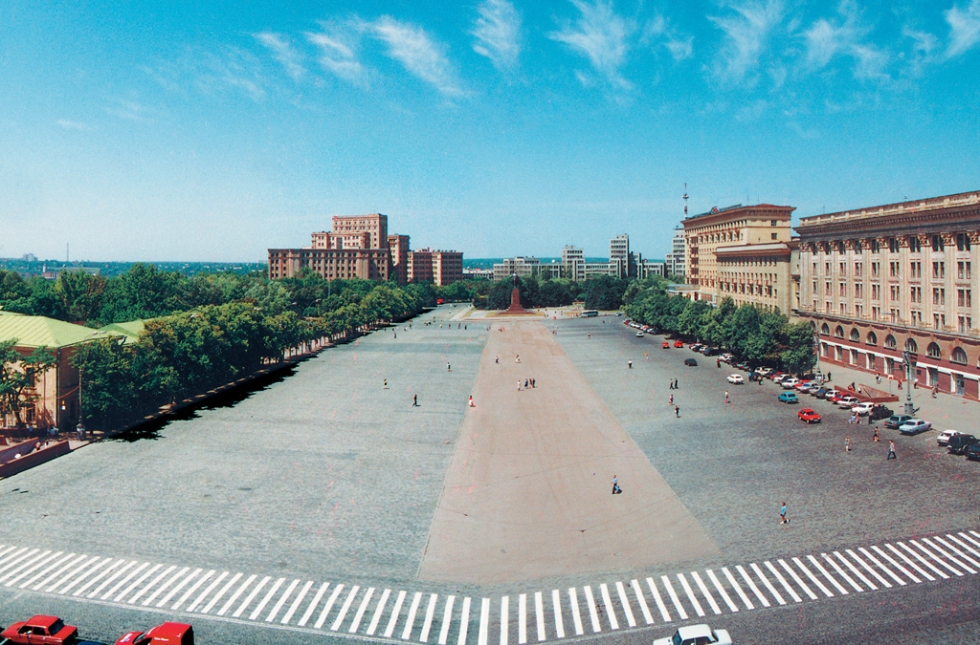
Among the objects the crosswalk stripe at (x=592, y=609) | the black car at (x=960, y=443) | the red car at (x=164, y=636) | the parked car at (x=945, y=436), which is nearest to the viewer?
the red car at (x=164, y=636)

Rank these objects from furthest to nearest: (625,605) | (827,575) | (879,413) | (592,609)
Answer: (879,413) → (827,575) → (625,605) → (592,609)

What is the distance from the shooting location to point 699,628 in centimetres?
2052

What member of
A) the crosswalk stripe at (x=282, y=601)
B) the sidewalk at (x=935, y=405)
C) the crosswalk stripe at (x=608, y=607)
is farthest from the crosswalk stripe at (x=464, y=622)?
the sidewalk at (x=935, y=405)

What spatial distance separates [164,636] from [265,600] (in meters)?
4.08

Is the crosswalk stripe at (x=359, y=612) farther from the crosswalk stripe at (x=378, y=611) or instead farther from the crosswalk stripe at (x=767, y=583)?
the crosswalk stripe at (x=767, y=583)

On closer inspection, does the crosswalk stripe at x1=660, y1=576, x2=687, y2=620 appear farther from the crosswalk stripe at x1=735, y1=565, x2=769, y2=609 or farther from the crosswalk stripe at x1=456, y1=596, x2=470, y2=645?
the crosswalk stripe at x1=456, y1=596, x2=470, y2=645

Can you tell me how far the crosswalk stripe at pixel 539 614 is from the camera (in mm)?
21703

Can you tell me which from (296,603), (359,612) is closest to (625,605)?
(359,612)

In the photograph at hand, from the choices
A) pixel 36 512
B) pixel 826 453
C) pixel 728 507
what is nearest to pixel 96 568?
pixel 36 512

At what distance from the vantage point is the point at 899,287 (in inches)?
2687

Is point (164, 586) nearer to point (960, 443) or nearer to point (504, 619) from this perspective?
point (504, 619)

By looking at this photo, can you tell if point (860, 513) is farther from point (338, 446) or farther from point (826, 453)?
point (338, 446)

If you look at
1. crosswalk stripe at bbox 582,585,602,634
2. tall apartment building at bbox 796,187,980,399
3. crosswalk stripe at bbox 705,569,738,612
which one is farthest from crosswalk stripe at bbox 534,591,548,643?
tall apartment building at bbox 796,187,980,399

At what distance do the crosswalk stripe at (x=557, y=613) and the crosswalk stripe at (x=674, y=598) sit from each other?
4092mm
